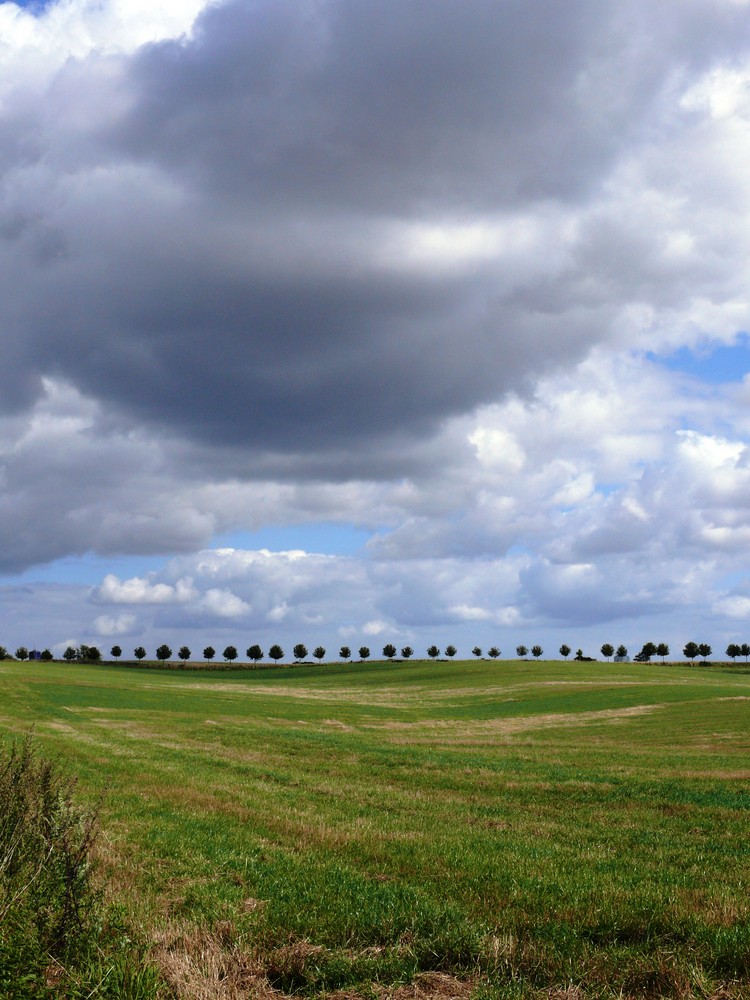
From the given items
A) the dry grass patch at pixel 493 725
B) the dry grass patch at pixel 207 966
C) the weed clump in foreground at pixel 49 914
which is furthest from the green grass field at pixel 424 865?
the dry grass patch at pixel 493 725

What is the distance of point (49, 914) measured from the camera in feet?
27.4

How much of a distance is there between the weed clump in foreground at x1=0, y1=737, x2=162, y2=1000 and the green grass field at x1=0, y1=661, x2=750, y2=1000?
0.62 metres

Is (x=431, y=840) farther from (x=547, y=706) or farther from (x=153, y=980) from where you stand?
(x=547, y=706)

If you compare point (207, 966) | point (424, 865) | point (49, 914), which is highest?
point (49, 914)

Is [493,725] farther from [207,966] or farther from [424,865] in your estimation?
[207,966]

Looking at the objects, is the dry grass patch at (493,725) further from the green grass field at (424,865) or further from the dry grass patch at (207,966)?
the dry grass patch at (207,966)

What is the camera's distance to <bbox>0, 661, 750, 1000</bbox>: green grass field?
807 centimetres

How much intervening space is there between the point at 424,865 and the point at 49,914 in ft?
19.8

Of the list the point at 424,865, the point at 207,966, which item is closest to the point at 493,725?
the point at 424,865

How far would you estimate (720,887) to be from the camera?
445 inches

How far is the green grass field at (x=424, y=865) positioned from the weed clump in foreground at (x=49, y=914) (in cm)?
62

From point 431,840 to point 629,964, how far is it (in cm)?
657

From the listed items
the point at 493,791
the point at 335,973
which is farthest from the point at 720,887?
the point at 493,791

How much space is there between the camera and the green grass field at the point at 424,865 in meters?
8.07
